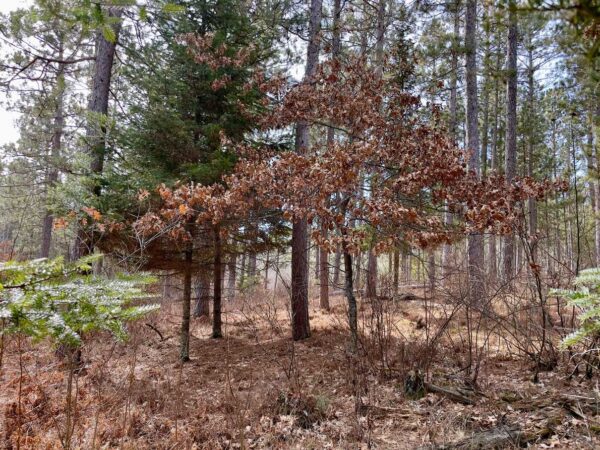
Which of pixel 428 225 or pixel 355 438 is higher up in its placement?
pixel 428 225

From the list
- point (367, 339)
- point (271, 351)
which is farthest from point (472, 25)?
point (271, 351)

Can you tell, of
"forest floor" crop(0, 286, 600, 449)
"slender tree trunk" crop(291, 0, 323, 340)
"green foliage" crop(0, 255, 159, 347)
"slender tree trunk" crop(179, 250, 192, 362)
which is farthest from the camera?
"slender tree trunk" crop(291, 0, 323, 340)

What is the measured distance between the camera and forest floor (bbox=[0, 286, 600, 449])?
11.6 feet

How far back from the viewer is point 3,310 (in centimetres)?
131

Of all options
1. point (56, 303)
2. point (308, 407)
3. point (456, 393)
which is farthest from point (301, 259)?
point (56, 303)

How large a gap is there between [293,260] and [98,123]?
4500 millimetres

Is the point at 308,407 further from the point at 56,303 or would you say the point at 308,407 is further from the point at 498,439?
the point at 56,303

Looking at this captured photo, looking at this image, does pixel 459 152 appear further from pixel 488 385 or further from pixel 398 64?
pixel 488 385

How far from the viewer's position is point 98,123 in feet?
21.9

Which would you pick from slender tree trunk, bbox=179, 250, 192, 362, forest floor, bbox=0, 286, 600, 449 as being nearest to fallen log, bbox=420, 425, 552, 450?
forest floor, bbox=0, 286, 600, 449

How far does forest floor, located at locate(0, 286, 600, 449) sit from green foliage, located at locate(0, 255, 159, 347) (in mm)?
1683

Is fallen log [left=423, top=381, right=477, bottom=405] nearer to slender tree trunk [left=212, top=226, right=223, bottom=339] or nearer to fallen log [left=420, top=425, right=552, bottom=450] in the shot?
fallen log [left=420, top=425, right=552, bottom=450]

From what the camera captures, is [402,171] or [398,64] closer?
[402,171]

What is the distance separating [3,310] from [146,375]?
5458mm
